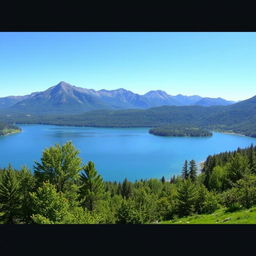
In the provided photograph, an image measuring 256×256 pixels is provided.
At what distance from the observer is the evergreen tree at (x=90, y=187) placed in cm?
1505

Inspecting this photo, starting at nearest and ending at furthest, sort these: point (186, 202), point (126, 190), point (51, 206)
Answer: point (51, 206) → point (186, 202) → point (126, 190)

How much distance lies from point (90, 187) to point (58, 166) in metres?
3.67

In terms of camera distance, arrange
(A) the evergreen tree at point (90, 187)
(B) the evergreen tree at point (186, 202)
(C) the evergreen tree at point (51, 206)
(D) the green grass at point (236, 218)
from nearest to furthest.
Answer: (D) the green grass at point (236, 218)
(C) the evergreen tree at point (51, 206)
(A) the evergreen tree at point (90, 187)
(B) the evergreen tree at point (186, 202)

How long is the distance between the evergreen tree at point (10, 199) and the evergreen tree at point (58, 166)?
2.33 meters

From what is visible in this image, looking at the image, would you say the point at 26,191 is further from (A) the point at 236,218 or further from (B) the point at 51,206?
(A) the point at 236,218

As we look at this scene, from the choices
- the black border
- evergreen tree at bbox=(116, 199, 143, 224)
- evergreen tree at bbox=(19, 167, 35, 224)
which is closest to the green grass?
evergreen tree at bbox=(116, 199, 143, 224)

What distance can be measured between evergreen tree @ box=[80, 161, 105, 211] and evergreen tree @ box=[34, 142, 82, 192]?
273 centimetres

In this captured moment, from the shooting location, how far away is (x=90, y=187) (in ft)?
49.6
